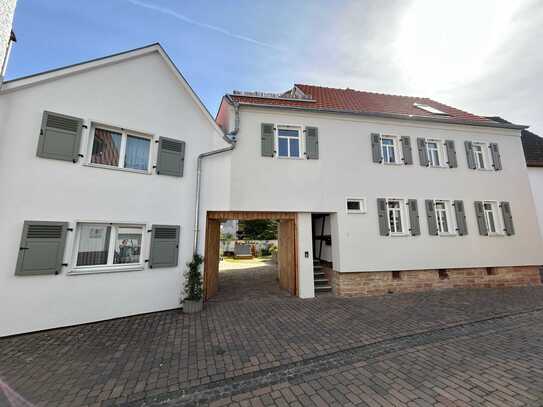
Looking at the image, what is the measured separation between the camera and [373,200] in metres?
8.45

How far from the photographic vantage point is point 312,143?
327 inches

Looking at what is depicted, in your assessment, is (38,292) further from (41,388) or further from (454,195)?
(454,195)

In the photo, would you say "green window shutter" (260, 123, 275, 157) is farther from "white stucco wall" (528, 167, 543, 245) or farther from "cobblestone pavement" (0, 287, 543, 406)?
"white stucco wall" (528, 167, 543, 245)

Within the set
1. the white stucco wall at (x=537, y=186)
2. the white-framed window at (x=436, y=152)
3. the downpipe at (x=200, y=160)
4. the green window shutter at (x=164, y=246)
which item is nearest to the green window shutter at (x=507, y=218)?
the white-framed window at (x=436, y=152)

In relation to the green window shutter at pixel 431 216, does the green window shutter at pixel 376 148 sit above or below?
above

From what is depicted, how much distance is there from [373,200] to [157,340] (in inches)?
326

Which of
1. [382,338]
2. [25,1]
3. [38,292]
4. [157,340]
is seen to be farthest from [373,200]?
[25,1]

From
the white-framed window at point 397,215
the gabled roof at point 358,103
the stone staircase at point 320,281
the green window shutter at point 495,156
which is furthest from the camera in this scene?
the green window shutter at point 495,156

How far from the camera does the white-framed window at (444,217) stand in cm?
893

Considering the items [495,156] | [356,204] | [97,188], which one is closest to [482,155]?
[495,156]

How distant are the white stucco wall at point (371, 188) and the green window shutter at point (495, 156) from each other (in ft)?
1.06

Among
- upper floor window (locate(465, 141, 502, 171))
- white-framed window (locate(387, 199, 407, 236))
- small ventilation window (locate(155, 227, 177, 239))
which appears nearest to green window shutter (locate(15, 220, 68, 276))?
small ventilation window (locate(155, 227, 177, 239))

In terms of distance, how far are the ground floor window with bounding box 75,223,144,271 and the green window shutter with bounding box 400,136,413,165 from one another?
10.3 metres

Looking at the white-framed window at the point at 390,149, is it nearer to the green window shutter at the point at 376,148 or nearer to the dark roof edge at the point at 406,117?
the green window shutter at the point at 376,148
